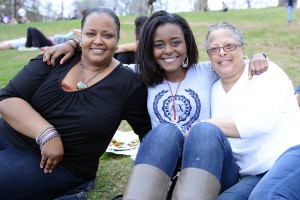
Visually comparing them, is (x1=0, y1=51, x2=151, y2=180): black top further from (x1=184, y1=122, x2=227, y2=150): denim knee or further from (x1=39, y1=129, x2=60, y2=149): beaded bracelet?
(x1=184, y1=122, x2=227, y2=150): denim knee

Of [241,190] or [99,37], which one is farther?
[99,37]

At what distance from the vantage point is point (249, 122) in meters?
2.38

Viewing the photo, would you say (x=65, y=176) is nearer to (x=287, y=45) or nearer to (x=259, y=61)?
(x=259, y=61)

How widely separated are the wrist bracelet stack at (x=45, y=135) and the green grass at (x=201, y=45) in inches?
30.6

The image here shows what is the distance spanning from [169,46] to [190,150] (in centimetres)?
87

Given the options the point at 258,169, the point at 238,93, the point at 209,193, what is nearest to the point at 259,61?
the point at 238,93

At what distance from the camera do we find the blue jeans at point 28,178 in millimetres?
2587

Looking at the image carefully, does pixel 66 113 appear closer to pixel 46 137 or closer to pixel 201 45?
pixel 46 137

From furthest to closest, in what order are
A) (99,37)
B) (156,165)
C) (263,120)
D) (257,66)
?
(99,37)
(257,66)
(263,120)
(156,165)

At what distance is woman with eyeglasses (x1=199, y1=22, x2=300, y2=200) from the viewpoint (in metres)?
2.25

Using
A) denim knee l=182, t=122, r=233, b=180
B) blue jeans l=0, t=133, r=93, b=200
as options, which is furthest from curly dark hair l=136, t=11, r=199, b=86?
blue jeans l=0, t=133, r=93, b=200

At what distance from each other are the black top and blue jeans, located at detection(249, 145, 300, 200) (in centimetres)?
109

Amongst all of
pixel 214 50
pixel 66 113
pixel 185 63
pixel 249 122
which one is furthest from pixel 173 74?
pixel 66 113

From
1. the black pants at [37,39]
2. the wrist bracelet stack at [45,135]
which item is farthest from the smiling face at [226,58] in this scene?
the black pants at [37,39]
